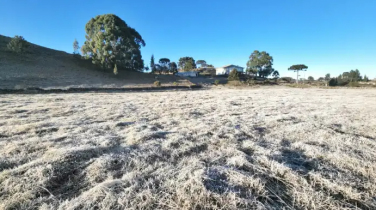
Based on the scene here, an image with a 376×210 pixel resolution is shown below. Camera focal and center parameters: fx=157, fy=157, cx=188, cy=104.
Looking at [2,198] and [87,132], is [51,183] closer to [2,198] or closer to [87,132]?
[2,198]

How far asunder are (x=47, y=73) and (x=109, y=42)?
368 inches

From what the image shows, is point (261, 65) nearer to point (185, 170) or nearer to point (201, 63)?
point (201, 63)

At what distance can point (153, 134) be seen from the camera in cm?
305

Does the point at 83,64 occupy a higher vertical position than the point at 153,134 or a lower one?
higher

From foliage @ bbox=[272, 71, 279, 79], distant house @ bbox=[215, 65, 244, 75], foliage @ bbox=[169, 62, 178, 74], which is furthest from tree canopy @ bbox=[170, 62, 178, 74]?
foliage @ bbox=[272, 71, 279, 79]

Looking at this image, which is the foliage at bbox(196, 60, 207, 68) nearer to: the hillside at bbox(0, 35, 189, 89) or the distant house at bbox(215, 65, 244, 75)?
the distant house at bbox(215, 65, 244, 75)

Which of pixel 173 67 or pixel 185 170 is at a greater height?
pixel 173 67

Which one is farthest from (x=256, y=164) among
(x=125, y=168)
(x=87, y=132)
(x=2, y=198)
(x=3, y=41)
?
(x=3, y=41)

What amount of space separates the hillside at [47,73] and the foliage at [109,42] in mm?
2452

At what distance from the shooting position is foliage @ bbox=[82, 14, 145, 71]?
24422 mm

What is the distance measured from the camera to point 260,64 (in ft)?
143

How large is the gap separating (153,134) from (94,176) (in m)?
1.38

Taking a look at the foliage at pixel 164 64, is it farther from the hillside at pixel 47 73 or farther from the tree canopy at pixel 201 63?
the tree canopy at pixel 201 63

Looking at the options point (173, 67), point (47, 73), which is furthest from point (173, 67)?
point (47, 73)
